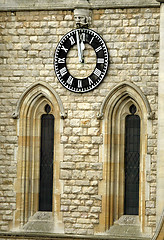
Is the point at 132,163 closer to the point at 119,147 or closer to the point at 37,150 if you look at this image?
the point at 119,147

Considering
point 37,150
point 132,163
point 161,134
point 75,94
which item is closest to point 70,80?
point 75,94

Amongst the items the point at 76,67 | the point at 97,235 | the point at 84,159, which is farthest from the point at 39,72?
the point at 97,235

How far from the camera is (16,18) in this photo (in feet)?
80.5

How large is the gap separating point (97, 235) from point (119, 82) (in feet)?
12.4

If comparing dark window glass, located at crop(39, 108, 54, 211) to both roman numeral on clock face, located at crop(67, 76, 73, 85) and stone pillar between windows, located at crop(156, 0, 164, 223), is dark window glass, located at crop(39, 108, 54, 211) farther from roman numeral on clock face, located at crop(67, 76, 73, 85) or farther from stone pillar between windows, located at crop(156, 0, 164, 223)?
stone pillar between windows, located at crop(156, 0, 164, 223)

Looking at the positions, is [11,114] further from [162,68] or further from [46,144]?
[162,68]

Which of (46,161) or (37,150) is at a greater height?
(37,150)

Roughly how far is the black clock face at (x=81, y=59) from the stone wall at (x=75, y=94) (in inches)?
6.0

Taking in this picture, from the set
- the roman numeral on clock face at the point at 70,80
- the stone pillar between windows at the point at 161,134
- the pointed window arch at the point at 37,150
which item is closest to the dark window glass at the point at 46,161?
the pointed window arch at the point at 37,150

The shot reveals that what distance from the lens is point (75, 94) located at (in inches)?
953

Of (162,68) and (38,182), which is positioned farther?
(38,182)

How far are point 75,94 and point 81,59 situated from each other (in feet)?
2.89

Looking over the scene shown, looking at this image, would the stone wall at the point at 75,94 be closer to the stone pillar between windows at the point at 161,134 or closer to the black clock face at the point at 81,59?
the black clock face at the point at 81,59

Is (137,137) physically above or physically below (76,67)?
below
